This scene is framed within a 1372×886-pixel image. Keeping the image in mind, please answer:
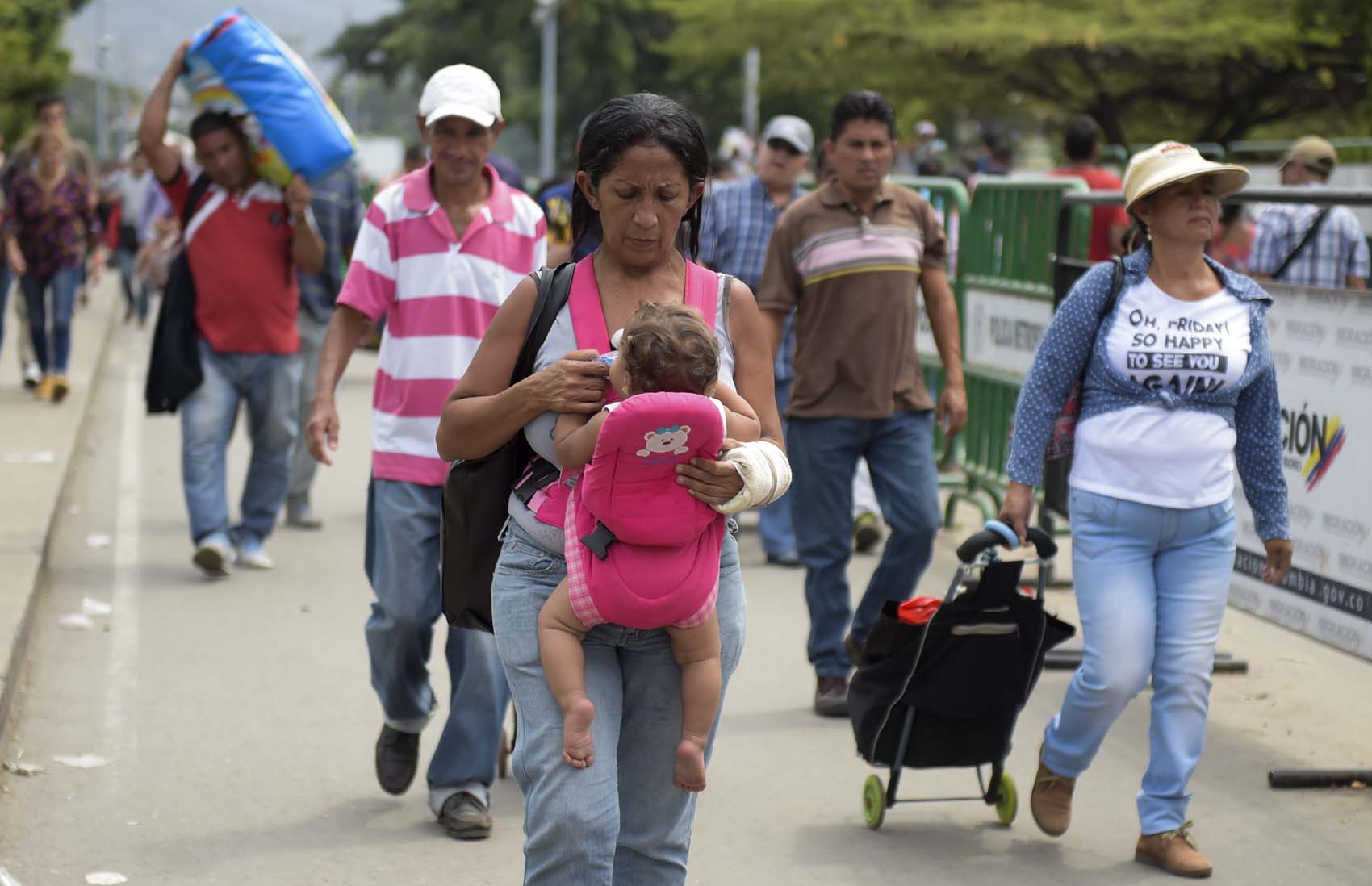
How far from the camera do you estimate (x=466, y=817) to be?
541 cm

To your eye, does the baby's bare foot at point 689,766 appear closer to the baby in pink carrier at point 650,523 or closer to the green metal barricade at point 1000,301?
the baby in pink carrier at point 650,523

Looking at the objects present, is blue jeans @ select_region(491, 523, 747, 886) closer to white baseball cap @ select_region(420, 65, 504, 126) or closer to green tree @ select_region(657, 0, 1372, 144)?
white baseball cap @ select_region(420, 65, 504, 126)

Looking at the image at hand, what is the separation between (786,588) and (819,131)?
42.7 meters

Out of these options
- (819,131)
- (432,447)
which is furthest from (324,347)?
(819,131)

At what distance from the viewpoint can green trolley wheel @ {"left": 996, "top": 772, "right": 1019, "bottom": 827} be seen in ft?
18.5

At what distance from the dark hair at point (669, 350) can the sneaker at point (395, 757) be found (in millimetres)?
2595

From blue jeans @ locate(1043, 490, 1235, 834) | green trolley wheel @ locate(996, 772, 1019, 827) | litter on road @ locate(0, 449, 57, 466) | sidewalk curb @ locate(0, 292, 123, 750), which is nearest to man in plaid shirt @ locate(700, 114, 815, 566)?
sidewalk curb @ locate(0, 292, 123, 750)

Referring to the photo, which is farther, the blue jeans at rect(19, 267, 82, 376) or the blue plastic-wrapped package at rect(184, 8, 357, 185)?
the blue jeans at rect(19, 267, 82, 376)

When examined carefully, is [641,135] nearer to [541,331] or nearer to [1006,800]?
[541,331]

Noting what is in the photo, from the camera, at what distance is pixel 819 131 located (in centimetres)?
5084

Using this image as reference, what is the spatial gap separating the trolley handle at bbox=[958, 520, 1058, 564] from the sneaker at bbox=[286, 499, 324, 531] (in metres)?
6.03

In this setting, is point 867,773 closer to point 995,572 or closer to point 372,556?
point 995,572

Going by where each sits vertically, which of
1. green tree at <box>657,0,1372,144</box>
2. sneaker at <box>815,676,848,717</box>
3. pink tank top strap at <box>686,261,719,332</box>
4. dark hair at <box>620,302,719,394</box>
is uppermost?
green tree at <box>657,0,1372,144</box>

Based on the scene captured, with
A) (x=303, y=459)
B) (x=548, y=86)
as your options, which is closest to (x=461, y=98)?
(x=303, y=459)
